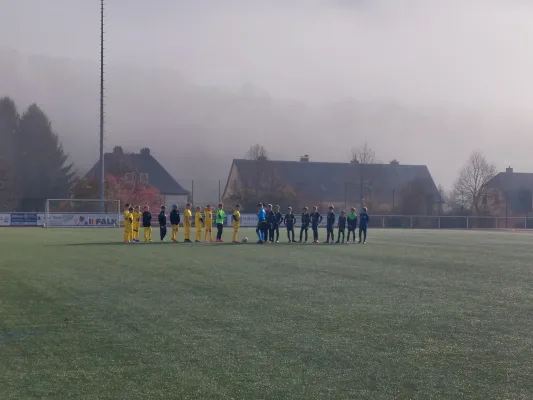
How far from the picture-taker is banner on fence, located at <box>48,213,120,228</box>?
51281 millimetres

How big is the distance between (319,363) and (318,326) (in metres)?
1.97

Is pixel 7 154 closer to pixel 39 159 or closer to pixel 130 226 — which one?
pixel 39 159

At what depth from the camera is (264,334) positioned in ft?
26.8

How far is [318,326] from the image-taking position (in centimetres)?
873

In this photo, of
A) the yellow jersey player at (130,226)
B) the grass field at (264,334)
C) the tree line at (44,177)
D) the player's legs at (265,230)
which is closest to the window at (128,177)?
the tree line at (44,177)

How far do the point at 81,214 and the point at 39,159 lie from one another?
90.8 ft

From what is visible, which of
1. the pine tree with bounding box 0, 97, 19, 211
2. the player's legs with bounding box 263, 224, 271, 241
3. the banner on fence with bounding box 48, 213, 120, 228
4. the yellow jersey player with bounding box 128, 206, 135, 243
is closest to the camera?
the yellow jersey player with bounding box 128, 206, 135, 243

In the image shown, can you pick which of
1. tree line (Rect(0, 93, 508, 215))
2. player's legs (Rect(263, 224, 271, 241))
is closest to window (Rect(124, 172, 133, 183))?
tree line (Rect(0, 93, 508, 215))

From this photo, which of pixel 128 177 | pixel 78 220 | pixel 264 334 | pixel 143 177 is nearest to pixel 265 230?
pixel 264 334

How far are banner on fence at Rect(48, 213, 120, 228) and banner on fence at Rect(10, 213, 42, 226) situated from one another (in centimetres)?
353

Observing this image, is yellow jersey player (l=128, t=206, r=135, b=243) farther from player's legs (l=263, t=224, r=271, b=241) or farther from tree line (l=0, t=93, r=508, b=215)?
tree line (l=0, t=93, r=508, b=215)

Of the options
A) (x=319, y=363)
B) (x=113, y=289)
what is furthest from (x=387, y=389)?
(x=113, y=289)

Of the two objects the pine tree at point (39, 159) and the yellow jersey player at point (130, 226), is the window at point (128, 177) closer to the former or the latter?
the pine tree at point (39, 159)

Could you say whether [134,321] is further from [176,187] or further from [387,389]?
[176,187]
